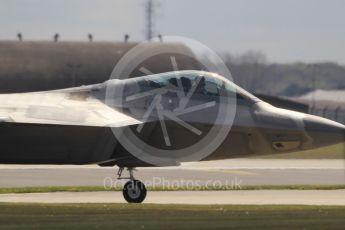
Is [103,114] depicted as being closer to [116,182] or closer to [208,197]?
[208,197]

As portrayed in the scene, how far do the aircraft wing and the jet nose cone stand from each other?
3821 mm

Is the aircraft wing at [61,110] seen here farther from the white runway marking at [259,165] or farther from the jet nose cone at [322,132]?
the white runway marking at [259,165]

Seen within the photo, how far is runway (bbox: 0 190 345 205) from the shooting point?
76.3 ft

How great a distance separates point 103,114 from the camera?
71.3 ft

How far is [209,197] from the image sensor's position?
24.6 meters

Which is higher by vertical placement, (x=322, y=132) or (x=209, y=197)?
(x=322, y=132)

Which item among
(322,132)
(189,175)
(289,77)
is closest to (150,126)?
(322,132)

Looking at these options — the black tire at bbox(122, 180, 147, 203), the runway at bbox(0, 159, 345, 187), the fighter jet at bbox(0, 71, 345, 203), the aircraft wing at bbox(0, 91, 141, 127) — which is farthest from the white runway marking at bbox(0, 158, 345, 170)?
the fighter jet at bbox(0, 71, 345, 203)

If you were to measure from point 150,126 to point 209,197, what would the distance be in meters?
3.44

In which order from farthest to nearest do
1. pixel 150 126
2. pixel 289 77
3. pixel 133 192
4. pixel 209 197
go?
pixel 289 77 < pixel 209 197 < pixel 133 192 < pixel 150 126

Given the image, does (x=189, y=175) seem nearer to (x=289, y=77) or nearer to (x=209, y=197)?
(x=209, y=197)

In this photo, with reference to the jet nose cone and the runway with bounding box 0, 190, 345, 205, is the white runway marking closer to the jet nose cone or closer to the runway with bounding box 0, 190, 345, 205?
the runway with bounding box 0, 190, 345, 205

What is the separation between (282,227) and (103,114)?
Answer: 6458mm

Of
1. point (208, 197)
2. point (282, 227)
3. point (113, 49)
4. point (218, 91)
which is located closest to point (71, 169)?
point (208, 197)
